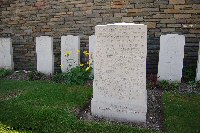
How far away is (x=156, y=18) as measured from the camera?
697 centimetres

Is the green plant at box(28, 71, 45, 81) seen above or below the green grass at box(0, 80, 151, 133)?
above

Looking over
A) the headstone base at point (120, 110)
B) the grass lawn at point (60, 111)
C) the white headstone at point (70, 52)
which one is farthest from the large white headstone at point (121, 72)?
the white headstone at point (70, 52)

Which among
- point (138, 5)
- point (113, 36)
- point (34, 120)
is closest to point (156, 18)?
point (138, 5)

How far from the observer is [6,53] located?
7.96 meters

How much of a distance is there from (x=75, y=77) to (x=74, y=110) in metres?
1.83

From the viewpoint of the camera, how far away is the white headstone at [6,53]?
7930 millimetres

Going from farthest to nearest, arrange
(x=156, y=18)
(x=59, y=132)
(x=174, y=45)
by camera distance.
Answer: (x=156, y=18)
(x=174, y=45)
(x=59, y=132)

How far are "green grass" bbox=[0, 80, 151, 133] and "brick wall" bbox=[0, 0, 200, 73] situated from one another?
2086 millimetres

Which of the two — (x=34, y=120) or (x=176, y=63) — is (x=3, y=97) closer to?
(x=34, y=120)

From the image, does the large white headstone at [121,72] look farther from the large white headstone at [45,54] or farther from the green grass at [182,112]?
the large white headstone at [45,54]

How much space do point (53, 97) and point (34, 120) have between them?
109cm

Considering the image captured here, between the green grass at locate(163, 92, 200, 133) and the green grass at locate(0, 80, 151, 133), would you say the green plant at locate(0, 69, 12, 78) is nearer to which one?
the green grass at locate(0, 80, 151, 133)

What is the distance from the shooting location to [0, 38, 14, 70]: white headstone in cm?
793

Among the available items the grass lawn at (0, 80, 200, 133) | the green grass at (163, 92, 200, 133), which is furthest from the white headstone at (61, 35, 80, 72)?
the green grass at (163, 92, 200, 133)
